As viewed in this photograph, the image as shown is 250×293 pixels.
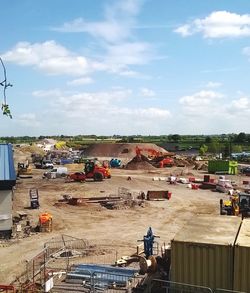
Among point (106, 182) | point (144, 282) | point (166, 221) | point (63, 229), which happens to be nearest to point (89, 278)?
point (144, 282)

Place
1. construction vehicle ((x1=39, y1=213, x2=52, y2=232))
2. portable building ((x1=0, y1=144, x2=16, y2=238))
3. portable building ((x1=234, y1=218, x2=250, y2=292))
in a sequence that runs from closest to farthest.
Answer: portable building ((x1=234, y1=218, x2=250, y2=292)), portable building ((x1=0, y1=144, x2=16, y2=238)), construction vehicle ((x1=39, y1=213, x2=52, y2=232))

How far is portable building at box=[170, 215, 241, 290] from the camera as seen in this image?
14.0m

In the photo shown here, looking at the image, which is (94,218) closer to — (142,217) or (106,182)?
(142,217)

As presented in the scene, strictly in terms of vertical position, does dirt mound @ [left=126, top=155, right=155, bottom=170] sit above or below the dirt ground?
above

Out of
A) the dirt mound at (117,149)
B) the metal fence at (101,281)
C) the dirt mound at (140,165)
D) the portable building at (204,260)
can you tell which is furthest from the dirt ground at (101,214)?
the dirt mound at (117,149)

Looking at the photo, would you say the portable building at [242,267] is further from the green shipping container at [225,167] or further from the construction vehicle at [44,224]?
the green shipping container at [225,167]

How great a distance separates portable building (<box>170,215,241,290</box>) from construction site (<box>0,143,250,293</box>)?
3 centimetres

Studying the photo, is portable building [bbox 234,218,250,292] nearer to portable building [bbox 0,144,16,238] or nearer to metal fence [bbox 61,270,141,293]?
metal fence [bbox 61,270,141,293]

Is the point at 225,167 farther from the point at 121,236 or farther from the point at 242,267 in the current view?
the point at 242,267

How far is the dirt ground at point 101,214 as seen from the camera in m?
25.0

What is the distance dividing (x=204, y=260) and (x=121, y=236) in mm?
13511

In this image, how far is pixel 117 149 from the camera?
109562 millimetres

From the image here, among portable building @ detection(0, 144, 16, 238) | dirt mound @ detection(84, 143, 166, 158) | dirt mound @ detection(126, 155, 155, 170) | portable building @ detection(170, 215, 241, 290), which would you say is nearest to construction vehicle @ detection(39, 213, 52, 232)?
portable building @ detection(0, 144, 16, 238)

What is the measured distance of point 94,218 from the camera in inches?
1315
